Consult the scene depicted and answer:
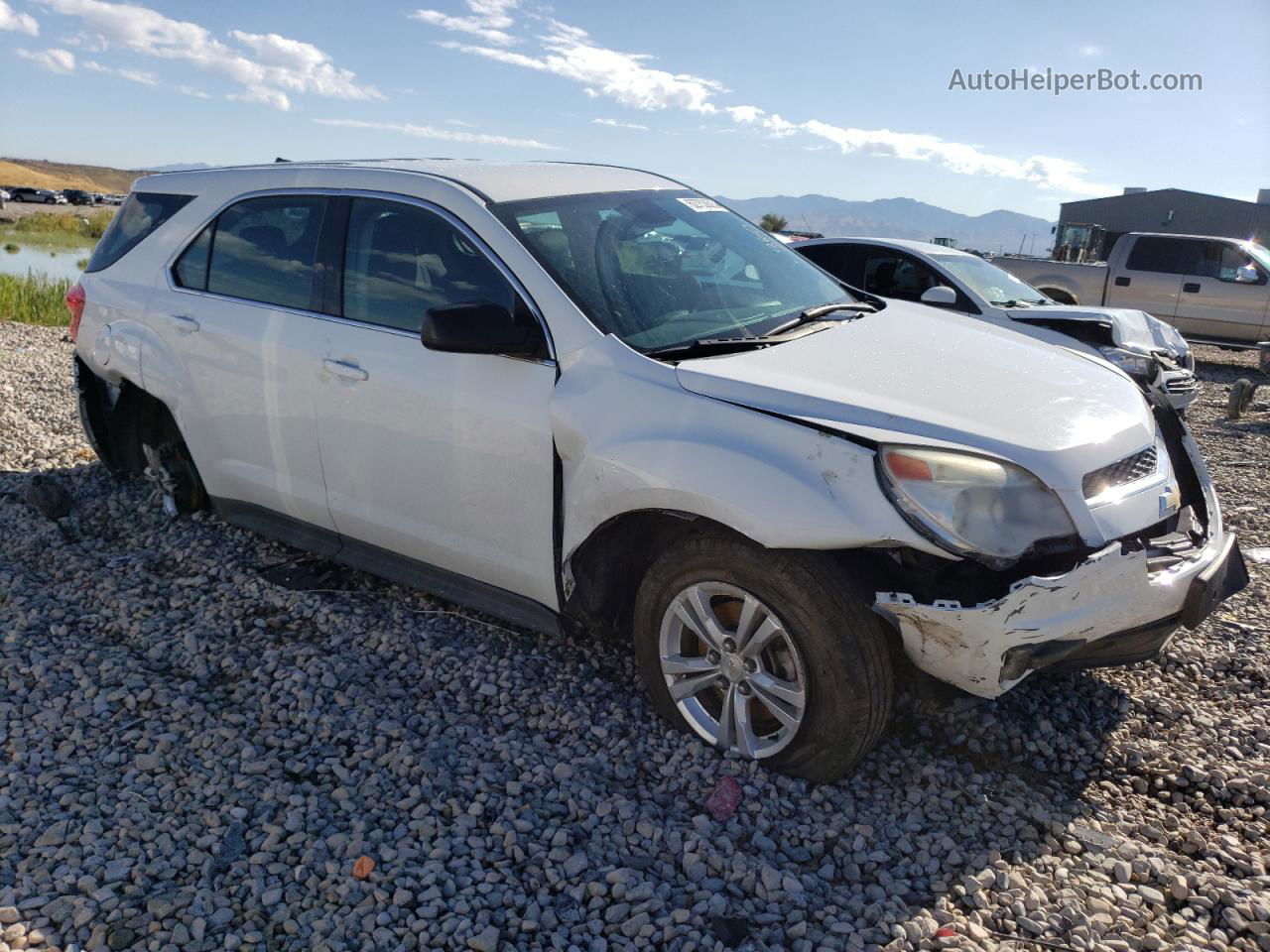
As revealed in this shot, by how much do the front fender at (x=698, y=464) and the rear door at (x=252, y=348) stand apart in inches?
54.2

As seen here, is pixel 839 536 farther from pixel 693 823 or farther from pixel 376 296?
pixel 376 296

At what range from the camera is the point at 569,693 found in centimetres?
364

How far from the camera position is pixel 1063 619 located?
2.66m

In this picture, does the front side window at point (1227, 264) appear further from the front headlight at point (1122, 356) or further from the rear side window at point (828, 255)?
the rear side window at point (828, 255)

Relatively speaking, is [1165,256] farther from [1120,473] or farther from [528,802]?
[528,802]

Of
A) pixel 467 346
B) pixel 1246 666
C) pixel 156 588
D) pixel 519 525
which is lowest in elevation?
pixel 156 588

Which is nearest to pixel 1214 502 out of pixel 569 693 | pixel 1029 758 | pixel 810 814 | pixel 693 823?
pixel 1029 758

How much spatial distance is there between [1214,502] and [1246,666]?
1013 mm

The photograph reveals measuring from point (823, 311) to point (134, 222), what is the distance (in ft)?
11.6

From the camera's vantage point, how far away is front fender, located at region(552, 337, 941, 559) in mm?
2689

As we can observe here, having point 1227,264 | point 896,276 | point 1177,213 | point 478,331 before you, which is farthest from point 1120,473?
point 1177,213

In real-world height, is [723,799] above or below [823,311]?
below

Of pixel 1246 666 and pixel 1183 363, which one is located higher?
pixel 1183 363

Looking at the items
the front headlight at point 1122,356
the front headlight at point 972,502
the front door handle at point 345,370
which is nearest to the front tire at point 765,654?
the front headlight at point 972,502
